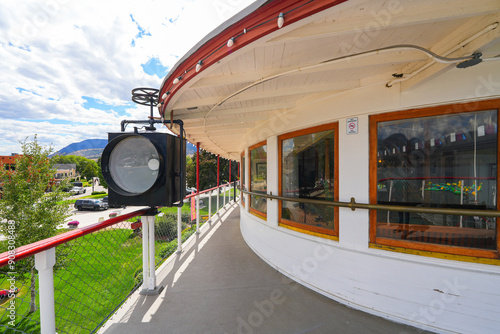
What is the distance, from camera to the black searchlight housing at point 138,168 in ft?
5.31

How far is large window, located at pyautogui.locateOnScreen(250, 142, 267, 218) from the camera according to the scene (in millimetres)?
3710

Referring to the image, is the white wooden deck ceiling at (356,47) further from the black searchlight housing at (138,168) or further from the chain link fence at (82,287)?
the chain link fence at (82,287)

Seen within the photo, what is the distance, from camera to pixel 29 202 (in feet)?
21.2

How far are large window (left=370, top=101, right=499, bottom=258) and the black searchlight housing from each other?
80.6 inches

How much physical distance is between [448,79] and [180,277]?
12.1 ft

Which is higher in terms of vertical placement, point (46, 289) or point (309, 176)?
point (309, 176)

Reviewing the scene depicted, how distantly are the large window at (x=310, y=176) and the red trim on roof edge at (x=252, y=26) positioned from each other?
5.20 ft

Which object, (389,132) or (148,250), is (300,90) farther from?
(148,250)

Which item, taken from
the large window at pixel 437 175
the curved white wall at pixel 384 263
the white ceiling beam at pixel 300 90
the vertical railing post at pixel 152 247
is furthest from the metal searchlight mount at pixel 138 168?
the large window at pixel 437 175

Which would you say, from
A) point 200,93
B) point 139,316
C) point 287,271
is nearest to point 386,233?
point 287,271

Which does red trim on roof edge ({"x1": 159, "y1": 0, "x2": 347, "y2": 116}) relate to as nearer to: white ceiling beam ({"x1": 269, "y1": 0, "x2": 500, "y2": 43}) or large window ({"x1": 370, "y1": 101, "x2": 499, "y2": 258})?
white ceiling beam ({"x1": 269, "y1": 0, "x2": 500, "y2": 43})

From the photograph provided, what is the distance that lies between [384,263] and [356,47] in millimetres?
2028

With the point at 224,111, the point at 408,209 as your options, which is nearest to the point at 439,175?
the point at 408,209

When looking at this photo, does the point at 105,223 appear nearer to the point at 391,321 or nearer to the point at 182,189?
the point at 182,189
